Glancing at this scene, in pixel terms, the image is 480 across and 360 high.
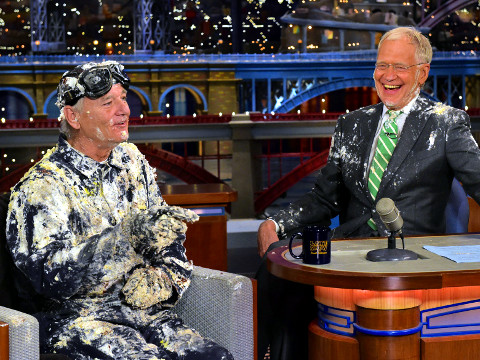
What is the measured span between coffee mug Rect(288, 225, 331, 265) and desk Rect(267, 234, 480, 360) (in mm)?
30

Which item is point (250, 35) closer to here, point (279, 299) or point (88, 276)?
point (279, 299)

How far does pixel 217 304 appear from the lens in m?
2.10

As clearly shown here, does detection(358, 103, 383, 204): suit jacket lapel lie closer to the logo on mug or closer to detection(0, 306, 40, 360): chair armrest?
the logo on mug

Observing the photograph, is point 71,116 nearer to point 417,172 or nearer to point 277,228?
point 277,228

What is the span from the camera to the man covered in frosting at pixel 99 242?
74.5 inches

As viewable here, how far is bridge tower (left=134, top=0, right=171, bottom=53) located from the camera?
19.8 feet

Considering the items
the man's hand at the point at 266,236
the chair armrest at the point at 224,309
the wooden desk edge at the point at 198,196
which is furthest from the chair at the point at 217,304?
the wooden desk edge at the point at 198,196

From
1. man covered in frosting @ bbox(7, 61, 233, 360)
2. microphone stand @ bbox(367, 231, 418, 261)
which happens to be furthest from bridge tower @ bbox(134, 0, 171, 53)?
microphone stand @ bbox(367, 231, 418, 261)

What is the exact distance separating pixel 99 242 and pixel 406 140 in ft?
3.99

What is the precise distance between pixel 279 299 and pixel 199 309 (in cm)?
48

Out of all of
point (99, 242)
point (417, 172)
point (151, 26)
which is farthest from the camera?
point (151, 26)

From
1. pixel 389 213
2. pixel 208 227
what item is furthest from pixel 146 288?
pixel 208 227

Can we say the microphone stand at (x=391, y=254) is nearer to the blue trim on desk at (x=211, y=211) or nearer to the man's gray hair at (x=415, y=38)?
the man's gray hair at (x=415, y=38)

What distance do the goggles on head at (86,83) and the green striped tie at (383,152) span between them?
1033mm
